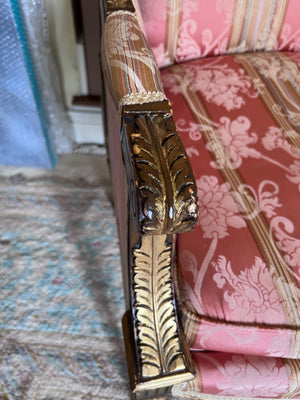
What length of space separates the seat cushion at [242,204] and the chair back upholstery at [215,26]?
0.04m

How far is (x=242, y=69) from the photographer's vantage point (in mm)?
706

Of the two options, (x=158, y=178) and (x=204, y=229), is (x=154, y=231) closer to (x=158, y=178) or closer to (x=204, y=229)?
(x=158, y=178)

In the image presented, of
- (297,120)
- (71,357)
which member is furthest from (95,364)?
(297,120)

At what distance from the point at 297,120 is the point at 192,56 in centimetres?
24

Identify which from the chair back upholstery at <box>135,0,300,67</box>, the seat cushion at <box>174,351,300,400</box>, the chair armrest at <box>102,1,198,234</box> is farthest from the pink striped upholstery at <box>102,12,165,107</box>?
the seat cushion at <box>174,351,300,400</box>

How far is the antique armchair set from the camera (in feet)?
1.25

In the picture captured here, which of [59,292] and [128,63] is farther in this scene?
[59,292]

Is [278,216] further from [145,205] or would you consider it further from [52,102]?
[52,102]

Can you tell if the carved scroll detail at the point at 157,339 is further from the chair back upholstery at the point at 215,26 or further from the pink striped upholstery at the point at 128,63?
the chair back upholstery at the point at 215,26

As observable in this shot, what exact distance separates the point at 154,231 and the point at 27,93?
73 cm

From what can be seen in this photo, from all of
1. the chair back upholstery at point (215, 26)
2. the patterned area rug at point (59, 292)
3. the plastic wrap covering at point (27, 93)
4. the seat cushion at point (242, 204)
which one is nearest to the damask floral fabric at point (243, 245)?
the seat cushion at point (242, 204)

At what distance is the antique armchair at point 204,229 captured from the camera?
1.25ft

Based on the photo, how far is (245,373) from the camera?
0.50m

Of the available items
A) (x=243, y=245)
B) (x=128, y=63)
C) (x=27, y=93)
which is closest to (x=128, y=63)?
(x=128, y=63)
